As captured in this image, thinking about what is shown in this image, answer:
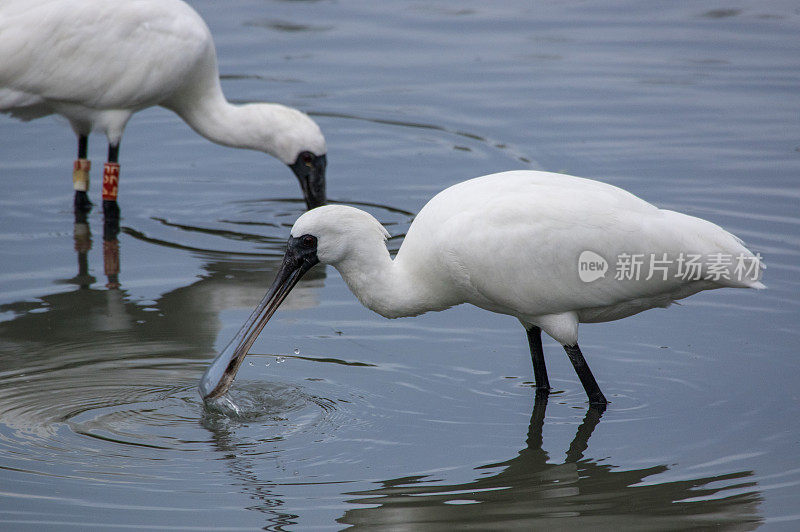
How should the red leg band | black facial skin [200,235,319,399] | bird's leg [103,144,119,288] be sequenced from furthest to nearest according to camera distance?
1. the red leg band
2. bird's leg [103,144,119,288]
3. black facial skin [200,235,319,399]

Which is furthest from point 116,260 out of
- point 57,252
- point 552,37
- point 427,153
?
point 552,37

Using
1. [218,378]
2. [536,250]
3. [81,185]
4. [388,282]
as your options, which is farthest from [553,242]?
[81,185]

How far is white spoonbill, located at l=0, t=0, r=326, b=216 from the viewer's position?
35.1 ft

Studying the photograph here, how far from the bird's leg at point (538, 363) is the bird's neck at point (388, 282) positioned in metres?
0.56

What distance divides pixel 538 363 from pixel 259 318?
5.27 feet

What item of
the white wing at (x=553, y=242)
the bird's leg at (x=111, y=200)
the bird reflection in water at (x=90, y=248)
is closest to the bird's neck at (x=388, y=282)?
the white wing at (x=553, y=242)

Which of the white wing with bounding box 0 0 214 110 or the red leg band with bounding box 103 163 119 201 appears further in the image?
the red leg band with bounding box 103 163 119 201

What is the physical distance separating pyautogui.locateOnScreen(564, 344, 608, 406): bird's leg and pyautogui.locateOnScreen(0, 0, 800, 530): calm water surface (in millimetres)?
140

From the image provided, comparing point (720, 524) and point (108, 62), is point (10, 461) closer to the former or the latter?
point (720, 524)

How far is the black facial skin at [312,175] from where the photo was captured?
11359 millimetres

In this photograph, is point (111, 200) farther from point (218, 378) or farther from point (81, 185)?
point (218, 378)

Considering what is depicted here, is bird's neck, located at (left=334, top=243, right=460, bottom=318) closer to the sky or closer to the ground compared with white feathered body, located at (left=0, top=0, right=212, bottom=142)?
closer to the ground

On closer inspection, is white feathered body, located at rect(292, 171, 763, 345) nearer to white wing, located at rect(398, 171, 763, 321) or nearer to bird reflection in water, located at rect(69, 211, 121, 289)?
white wing, located at rect(398, 171, 763, 321)

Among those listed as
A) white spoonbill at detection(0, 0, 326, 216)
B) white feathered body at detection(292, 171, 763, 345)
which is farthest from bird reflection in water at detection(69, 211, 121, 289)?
white feathered body at detection(292, 171, 763, 345)
